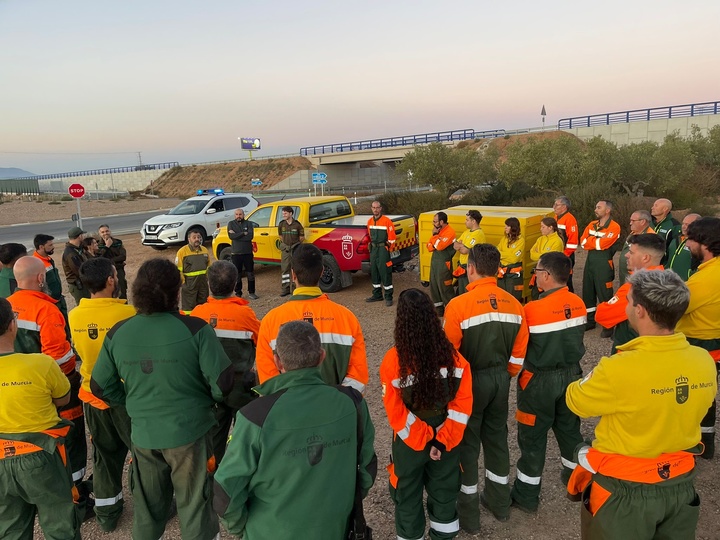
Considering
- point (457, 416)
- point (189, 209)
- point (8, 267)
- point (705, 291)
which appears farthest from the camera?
point (189, 209)

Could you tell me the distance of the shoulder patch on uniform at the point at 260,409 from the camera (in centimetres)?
179

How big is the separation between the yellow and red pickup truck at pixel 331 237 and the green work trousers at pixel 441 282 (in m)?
1.45

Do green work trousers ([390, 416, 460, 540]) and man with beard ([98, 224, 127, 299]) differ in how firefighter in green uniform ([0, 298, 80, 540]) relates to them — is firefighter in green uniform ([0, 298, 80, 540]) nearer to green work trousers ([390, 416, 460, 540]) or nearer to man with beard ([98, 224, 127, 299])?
green work trousers ([390, 416, 460, 540])

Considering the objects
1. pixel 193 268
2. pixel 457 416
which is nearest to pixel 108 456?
pixel 457 416

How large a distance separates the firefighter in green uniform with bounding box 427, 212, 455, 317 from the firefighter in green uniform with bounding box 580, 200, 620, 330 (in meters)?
2.00

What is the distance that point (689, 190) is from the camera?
62.7 ft

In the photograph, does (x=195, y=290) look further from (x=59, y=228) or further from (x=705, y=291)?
(x=59, y=228)

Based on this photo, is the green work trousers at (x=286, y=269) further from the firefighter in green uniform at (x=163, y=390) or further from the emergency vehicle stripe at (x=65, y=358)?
the firefighter in green uniform at (x=163, y=390)

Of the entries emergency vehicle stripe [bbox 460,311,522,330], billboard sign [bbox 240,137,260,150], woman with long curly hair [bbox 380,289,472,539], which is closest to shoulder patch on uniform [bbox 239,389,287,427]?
woman with long curly hair [bbox 380,289,472,539]

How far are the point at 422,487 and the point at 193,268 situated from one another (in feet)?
19.1

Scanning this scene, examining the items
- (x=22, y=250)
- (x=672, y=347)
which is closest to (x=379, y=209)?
(x=22, y=250)

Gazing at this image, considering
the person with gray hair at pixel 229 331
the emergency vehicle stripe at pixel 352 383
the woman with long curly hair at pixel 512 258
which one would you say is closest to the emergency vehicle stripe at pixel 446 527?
the emergency vehicle stripe at pixel 352 383

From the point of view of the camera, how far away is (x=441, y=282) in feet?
26.0

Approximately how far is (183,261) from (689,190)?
19955mm
